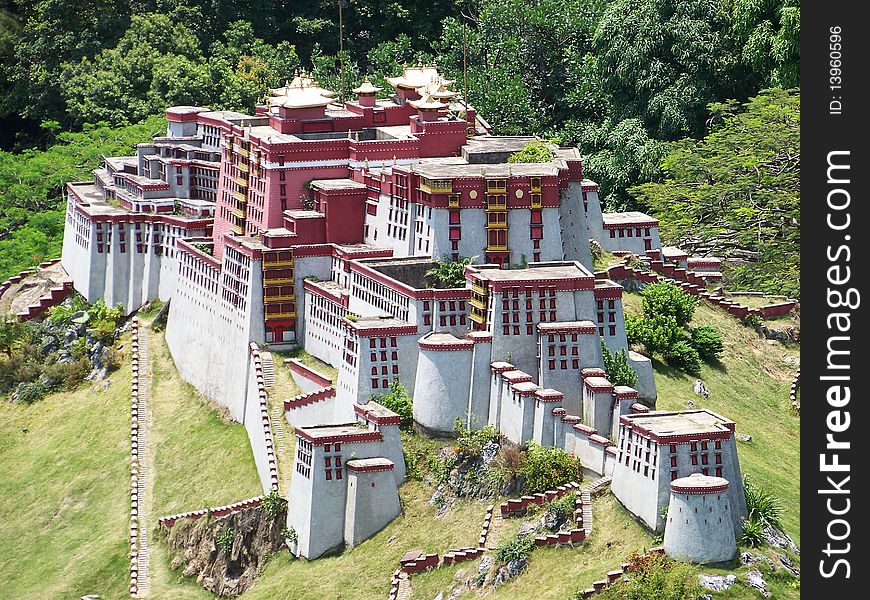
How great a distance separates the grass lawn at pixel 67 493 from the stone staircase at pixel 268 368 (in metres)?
9.08

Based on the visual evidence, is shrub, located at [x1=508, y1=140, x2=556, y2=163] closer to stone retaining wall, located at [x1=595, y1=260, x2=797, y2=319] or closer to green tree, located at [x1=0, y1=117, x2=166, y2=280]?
stone retaining wall, located at [x1=595, y1=260, x2=797, y2=319]

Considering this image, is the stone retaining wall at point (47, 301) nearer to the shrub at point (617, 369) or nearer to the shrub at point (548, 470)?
the shrub at point (617, 369)

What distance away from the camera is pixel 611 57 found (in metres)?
147

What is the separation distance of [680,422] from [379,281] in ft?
62.4

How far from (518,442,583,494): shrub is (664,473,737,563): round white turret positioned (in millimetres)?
7306

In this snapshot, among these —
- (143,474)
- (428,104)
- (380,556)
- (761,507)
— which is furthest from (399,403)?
Answer: (428,104)

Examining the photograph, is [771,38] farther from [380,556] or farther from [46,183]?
[380,556]

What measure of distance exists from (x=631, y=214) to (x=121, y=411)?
1167 inches

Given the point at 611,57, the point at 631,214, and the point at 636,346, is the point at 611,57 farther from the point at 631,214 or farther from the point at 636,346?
the point at 636,346

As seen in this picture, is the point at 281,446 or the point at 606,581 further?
the point at 281,446

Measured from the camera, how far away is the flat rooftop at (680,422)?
92.8 meters

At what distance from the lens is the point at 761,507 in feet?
305

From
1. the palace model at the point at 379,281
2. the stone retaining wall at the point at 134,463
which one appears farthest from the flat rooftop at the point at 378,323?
the stone retaining wall at the point at 134,463
